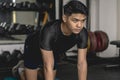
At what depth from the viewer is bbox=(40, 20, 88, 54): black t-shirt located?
1793 mm

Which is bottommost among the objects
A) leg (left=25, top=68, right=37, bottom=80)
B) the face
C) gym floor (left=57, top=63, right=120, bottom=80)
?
gym floor (left=57, top=63, right=120, bottom=80)

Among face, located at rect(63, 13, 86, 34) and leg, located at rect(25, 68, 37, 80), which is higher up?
face, located at rect(63, 13, 86, 34)

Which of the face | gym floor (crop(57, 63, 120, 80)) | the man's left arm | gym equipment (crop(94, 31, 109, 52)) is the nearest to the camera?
the face

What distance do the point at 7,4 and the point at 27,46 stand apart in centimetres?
236

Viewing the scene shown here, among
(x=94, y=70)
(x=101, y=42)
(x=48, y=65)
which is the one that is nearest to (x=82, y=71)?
(x=48, y=65)

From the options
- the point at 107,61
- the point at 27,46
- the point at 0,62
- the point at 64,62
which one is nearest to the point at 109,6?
the point at 107,61

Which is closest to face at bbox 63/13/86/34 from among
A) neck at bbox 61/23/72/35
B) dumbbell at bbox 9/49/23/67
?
neck at bbox 61/23/72/35

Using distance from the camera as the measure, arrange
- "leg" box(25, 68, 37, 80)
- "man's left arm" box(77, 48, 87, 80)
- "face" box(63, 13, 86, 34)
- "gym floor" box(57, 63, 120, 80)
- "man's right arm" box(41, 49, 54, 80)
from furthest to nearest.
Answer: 1. "gym floor" box(57, 63, 120, 80)
2. "leg" box(25, 68, 37, 80)
3. "man's left arm" box(77, 48, 87, 80)
4. "man's right arm" box(41, 49, 54, 80)
5. "face" box(63, 13, 86, 34)

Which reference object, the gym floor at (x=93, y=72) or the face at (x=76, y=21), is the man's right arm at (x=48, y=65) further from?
the gym floor at (x=93, y=72)

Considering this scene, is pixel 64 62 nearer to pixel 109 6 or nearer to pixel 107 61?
pixel 107 61

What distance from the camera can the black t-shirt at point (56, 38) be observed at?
1793 mm

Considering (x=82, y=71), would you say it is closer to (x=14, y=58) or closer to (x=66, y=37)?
A: (x=66, y=37)

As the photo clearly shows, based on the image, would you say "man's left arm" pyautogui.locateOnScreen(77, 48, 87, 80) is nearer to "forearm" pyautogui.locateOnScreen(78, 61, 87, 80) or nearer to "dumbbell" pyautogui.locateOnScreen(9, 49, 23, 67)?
"forearm" pyautogui.locateOnScreen(78, 61, 87, 80)

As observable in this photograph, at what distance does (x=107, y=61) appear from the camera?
182 inches
